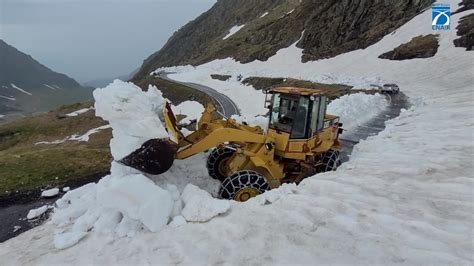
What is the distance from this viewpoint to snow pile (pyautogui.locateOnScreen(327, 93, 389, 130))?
69.5 feet

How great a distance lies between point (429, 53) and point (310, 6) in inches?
1364

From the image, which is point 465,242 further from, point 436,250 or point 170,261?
point 170,261

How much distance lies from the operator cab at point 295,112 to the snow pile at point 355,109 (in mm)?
10002

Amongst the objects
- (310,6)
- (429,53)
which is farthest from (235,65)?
(429,53)

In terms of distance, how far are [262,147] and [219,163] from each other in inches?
79.2

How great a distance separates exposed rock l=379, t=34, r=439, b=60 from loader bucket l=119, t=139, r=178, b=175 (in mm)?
44630

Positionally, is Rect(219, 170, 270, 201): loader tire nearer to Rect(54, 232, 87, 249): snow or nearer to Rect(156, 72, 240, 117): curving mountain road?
Rect(54, 232, 87, 249): snow

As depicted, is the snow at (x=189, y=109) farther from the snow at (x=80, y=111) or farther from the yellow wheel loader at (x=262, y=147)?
the yellow wheel loader at (x=262, y=147)

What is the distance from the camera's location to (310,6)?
75250 mm

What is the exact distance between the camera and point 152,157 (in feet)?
28.0

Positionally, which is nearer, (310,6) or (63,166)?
(63,166)

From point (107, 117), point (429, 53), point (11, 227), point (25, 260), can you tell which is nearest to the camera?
point (25, 260)

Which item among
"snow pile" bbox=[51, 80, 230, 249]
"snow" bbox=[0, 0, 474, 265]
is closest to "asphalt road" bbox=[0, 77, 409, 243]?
"snow" bbox=[0, 0, 474, 265]

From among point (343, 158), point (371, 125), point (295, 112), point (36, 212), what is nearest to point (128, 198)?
point (295, 112)
